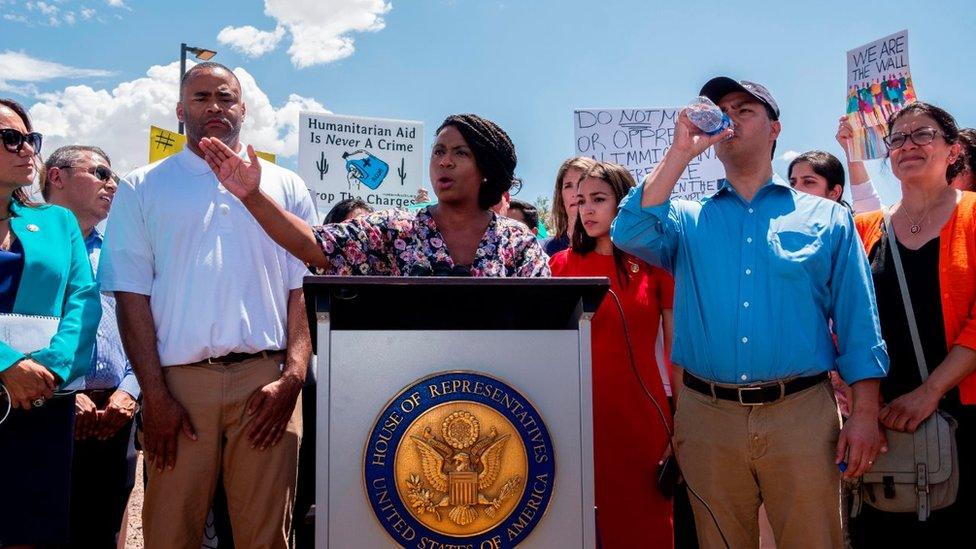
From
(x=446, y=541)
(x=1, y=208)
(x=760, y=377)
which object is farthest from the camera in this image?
(x=1, y=208)

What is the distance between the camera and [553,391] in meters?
1.86

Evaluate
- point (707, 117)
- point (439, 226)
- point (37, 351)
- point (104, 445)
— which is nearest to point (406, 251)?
point (439, 226)

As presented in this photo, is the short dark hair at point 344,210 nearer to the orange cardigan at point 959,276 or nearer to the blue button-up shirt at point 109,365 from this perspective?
the blue button-up shirt at point 109,365

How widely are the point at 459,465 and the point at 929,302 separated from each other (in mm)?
2126

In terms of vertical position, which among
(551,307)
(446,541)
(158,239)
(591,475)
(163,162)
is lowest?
(446,541)

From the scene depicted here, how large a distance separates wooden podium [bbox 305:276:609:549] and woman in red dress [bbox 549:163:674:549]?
1296 millimetres

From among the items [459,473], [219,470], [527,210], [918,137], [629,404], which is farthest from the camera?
[527,210]

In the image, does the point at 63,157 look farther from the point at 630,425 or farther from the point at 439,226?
the point at 630,425

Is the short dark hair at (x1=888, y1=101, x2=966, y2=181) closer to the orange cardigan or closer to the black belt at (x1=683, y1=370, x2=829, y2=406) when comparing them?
the orange cardigan

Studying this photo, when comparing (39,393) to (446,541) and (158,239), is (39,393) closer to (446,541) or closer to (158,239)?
(158,239)

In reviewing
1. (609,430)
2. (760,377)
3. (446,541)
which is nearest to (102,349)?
(609,430)

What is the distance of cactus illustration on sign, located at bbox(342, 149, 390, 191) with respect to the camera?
7355 mm

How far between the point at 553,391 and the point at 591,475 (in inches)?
8.1

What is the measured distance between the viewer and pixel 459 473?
1775mm
